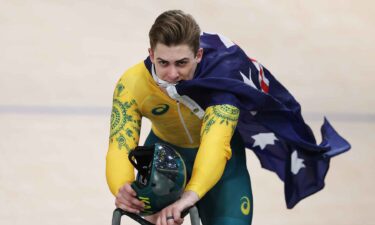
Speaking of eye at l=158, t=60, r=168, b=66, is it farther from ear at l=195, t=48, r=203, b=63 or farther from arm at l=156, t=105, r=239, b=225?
arm at l=156, t=105, r=239, b=225

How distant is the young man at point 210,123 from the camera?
338 centimetres

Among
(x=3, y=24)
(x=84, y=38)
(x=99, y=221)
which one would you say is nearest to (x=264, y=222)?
(x=99, y=221)

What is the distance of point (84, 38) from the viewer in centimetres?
741

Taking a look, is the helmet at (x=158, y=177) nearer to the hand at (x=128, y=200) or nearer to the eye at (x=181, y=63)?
the hand at (x=128, y=200)

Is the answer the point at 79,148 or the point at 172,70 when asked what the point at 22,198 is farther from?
the point at 172,70

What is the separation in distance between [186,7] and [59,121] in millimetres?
2040

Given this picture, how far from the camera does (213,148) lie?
3365mm

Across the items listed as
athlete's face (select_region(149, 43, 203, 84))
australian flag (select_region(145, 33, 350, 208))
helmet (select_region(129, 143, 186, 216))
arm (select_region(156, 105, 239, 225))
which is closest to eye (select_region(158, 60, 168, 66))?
athlete's face (select_region(149, 43, 203, 84))

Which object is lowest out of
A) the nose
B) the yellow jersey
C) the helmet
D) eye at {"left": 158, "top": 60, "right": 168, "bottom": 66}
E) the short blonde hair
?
the helmet

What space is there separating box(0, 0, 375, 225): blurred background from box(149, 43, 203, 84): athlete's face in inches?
68.4

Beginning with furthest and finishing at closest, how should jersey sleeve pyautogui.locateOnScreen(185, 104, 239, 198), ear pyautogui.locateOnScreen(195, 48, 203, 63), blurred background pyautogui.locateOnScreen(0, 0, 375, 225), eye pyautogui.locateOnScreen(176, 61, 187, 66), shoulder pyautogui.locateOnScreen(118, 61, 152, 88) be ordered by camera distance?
blurred background pyautogui.locateOnScreen(0, 0, 375, 225) < shoulder pyautogui.locateOnScreen(118, 61, 152, 88) < ear pyautogui.locateOnScreen(195, 48, 203, 63) < eye pyautogui.locateOnScreen(176, 61, 187, 66) < jersey sleeve pyautogui.locateOnScreen(185, 104, 239, 198)

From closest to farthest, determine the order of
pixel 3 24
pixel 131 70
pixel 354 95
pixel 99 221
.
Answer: pixel 131 70 < pixel 99 221 < pixel 354 95 < pixel 3 24

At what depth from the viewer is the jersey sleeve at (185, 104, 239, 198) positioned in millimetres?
3295

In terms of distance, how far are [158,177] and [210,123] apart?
0.44 metres
